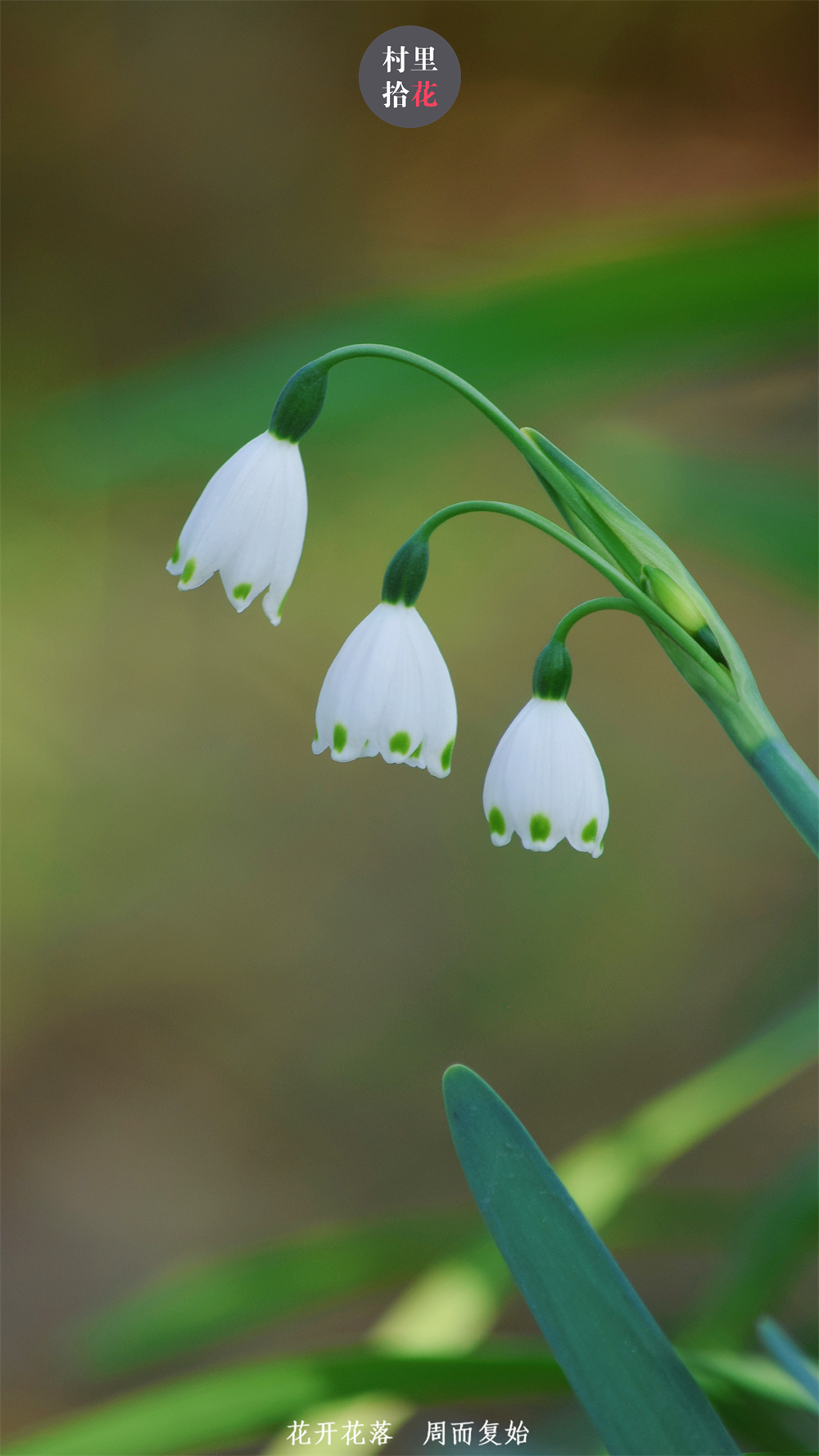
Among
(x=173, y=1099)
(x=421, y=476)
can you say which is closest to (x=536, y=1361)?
(x=173, y=1099)

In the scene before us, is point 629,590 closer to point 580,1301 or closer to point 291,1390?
point 580,1301

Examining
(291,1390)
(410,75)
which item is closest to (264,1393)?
(291,1390)

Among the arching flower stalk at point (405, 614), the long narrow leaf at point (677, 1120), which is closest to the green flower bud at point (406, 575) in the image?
the arching flower stalk at point (405, 614)

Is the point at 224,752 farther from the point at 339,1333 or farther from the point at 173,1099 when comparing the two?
the point at 339,1333

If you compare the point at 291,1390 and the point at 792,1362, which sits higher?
the point at 291,1390

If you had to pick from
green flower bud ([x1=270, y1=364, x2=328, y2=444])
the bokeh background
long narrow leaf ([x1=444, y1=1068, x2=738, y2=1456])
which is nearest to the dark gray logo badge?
the bokeh background

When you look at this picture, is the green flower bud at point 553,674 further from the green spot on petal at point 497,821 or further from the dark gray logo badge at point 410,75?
the dark gray logo badge at point 410,75
